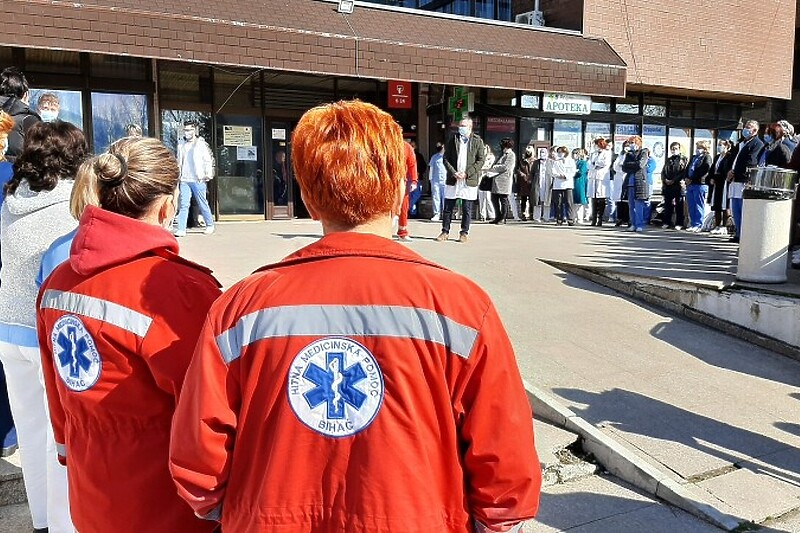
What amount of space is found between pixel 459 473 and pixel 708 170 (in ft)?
41.7

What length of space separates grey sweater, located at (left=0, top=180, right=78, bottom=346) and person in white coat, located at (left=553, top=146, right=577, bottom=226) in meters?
12.3

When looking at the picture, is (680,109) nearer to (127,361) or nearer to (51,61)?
(51,61)

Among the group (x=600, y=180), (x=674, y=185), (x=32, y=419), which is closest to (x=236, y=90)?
(x=600, y=180)

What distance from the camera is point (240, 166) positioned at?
45.6ft

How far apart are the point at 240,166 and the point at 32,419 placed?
11.5 meters

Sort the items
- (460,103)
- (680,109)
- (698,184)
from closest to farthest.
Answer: (698,184) < (460,103) < (680,109)

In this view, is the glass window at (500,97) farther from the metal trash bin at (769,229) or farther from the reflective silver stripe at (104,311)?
the reflective silver stripe at (104,311)

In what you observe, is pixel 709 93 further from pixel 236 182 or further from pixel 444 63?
pixel 236 182

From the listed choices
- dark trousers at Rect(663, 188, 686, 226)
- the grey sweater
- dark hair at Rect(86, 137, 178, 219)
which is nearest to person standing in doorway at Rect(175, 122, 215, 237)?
the grey sweater

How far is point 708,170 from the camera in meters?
12.7

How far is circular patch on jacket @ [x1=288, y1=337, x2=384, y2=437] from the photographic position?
1.43 m

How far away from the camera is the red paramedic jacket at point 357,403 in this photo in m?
Answer: 1.44

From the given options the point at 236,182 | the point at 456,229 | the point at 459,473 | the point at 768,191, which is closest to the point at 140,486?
the point at 459,473

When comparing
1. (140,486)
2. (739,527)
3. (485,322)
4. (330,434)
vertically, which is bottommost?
(739,527)
